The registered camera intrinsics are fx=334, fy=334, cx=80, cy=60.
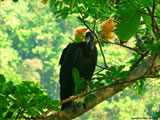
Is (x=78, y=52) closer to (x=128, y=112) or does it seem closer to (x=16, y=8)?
(x=128, y=112)

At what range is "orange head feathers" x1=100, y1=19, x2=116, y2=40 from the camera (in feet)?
5.65

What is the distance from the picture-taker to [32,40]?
78.7 ft

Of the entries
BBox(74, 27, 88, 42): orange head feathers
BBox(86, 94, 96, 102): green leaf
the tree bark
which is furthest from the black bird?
BBox(86, 94, 96, 102): green leaf

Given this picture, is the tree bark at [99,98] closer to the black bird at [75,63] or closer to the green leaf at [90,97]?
→ the green leaf at [90,97]

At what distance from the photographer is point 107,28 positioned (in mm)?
1778

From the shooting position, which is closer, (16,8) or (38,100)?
(38,100)

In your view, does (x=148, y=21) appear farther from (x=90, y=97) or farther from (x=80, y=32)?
(x=80, y=32)

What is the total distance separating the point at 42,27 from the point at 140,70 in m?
21.8

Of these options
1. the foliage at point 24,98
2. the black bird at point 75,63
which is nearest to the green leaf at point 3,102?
the foliage at point 24,98

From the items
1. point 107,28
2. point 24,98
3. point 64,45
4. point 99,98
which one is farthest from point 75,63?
point 64,45

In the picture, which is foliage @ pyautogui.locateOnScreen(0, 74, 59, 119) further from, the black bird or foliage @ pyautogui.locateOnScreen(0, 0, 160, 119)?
the black bird

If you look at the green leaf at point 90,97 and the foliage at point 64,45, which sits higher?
the foliage at point 64,45

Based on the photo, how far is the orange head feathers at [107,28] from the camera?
5.65 ft

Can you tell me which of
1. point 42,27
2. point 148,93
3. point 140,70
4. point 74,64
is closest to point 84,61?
point 74,64
